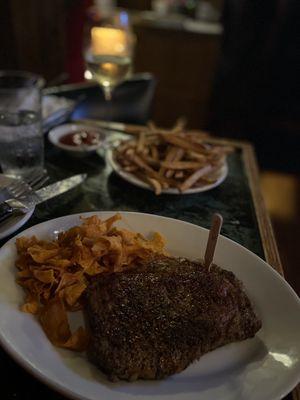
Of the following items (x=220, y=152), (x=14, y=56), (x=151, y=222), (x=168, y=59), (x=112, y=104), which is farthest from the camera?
(x=168, y=59)

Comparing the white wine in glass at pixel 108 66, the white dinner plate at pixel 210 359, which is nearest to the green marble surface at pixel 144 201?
the white dinner plate at pixel 210 359

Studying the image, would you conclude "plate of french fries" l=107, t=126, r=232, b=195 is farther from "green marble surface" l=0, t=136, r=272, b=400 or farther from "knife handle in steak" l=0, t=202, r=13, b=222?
"knife handle in steak" l=0, t=202, r=13, b=222

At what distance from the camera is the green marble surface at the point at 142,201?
122 cm

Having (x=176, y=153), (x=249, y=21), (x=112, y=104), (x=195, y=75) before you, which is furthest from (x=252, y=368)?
(x=195, y=75)

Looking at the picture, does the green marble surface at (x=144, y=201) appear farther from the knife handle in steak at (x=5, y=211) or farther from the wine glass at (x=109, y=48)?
the wine glass at (x=109, y=48)

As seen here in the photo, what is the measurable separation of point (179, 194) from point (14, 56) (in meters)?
2.18

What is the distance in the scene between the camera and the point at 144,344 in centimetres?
74

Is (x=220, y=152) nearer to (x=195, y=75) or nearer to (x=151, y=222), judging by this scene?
(x=151, y=222)

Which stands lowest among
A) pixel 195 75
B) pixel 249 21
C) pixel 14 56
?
pixel 195 75

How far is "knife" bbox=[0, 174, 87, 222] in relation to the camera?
1.03 meters

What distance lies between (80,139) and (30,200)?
544 mm

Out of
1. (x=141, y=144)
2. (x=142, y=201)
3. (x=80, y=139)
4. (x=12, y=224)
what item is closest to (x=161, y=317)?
(x=12, y=224)

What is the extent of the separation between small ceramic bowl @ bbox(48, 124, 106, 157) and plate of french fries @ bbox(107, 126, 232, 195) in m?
0.07

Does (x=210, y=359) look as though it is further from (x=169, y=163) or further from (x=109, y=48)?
(x=109, y=48)
